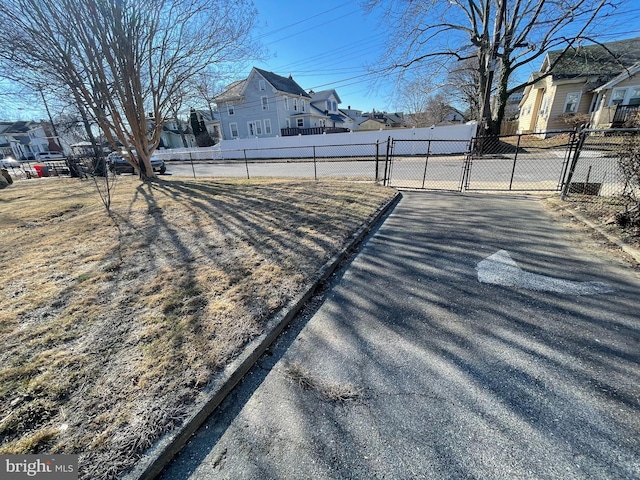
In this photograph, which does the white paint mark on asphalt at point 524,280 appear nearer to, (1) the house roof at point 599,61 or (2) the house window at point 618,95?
(2) the house window at point 618,95

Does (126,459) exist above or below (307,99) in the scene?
below

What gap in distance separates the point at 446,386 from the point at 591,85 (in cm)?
3087

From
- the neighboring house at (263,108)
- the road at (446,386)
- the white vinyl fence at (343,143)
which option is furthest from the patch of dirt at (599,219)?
the neighboring house at (263,108)

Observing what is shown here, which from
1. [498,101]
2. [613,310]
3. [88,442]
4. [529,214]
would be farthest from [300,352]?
[498,101]

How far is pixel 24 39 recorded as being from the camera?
28.8ft

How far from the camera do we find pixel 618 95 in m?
18.8

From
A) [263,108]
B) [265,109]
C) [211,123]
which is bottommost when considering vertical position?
[211,123]

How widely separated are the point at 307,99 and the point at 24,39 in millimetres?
30433

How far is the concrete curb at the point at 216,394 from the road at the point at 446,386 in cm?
7

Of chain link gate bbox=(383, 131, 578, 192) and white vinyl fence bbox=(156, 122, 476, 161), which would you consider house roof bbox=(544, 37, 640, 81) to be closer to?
white vinyl fence bbox=(156, 122, 476, 161)

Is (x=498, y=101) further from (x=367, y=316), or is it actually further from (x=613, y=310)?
(x=367, y=316)

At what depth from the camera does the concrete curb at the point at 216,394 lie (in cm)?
144

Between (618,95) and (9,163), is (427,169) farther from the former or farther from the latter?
(9,163)

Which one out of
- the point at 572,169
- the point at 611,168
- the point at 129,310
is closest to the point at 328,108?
the point at 611,168
